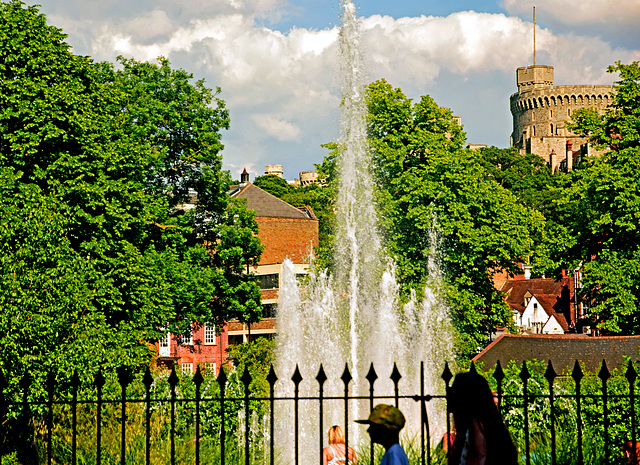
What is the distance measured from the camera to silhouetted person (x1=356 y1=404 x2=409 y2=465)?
5.62 m

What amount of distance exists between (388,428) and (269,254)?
165ft

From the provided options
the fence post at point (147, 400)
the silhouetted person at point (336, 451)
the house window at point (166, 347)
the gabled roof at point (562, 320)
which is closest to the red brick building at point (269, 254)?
the house window at point (166, 347)

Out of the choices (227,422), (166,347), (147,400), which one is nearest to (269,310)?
(166,347)

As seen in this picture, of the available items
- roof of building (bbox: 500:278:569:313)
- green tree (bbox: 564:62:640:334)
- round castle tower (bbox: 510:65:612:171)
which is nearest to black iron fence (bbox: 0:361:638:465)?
green tree (bbox: 564:62:640:334)

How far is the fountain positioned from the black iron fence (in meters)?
0.81

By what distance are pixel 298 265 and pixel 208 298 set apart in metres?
25.4

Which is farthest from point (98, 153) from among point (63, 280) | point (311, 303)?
point (311, 303)

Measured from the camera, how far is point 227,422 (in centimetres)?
1686

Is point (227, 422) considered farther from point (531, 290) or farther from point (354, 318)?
point (531, 290)

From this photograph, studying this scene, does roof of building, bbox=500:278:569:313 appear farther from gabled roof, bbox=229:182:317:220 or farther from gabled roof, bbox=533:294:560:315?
gabled roof, bbox=229:182:317:220

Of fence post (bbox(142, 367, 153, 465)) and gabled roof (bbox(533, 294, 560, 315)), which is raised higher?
gabled roof (bbox(533, 294, 560, 315))

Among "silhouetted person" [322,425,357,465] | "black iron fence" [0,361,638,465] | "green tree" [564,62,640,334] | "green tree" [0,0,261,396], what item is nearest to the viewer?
"black iron fence" [0,361,638,465]

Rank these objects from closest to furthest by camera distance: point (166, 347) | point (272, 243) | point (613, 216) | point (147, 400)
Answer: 1. point (147, 400)
2. point (613, 216)
3. point (166, 347)
4. point (272, 243)

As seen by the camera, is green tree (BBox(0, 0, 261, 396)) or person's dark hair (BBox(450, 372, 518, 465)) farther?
green tree (BBox(0, 0, 261, 396))
